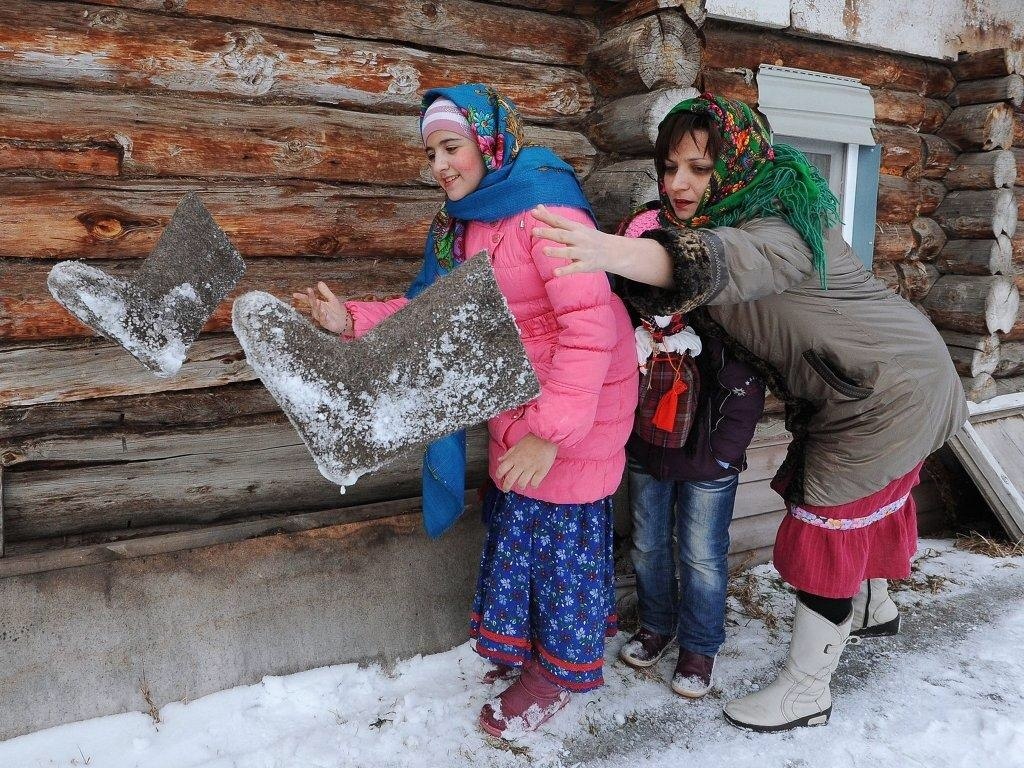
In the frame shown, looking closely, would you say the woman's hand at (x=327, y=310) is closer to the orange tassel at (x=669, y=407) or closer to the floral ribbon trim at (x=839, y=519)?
the orange tassel at (x=669, y=407)

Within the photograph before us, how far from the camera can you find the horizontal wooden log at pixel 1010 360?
499 cm

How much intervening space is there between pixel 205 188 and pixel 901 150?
397 cm

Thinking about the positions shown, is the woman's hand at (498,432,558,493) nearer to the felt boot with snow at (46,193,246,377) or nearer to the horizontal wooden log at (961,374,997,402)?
the felt boot with snow at (46,193,246,377)

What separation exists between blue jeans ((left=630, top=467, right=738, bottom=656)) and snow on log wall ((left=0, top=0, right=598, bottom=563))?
97cm

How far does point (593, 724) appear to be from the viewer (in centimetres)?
273

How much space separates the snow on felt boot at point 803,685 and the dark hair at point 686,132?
63.9 inches

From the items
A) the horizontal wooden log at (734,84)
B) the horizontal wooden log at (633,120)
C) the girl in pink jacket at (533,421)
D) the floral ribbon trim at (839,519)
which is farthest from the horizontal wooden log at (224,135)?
the floral ribbon trim at (839,519)

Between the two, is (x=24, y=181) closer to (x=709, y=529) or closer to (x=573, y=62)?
(x=573, y=62)

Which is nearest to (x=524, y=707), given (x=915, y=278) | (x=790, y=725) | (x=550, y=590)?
(x=550, y=590)

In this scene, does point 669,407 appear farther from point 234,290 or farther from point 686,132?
point 234,290

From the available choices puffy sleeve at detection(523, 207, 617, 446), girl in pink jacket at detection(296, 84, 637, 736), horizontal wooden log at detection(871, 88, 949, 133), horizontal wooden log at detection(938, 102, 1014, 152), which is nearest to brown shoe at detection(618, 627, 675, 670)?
girl in pink jacket at detection(296, 84, 637, 736)

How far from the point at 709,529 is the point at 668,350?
0.75 meters

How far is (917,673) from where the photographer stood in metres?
3.07

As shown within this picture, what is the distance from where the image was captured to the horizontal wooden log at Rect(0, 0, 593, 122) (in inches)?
95.3
